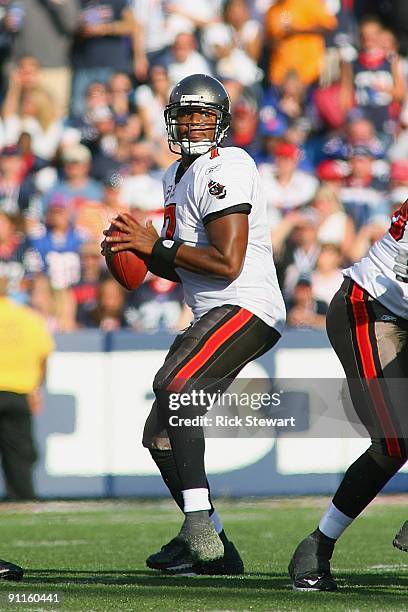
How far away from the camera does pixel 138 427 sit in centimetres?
888

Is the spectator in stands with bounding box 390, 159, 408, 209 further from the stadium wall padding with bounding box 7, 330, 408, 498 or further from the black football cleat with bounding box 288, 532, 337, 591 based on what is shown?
the black football cleat with bounding box 288, 532, 337, 591

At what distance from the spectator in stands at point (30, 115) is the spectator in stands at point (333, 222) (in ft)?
9.31

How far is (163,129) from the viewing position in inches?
463

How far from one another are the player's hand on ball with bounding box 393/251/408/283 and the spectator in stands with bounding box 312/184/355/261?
18.4 feet

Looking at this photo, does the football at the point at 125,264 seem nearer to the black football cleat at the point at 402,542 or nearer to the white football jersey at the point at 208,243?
the white football jersey at the point at 208,243

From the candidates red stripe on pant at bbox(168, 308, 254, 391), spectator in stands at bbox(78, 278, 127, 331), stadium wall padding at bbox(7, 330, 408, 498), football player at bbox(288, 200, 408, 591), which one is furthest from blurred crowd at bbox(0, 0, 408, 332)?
football player at bbox(288, 200, 408, 591)

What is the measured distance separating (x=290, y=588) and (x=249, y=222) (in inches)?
56.9

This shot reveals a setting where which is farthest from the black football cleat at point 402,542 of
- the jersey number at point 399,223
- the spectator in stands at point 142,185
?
the spectator in stands at point 142,185

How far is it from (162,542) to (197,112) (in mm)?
2580

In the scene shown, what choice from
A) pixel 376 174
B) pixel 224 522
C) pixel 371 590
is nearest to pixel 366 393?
pixel 371 590

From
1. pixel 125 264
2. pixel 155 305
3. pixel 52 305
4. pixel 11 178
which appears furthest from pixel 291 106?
pixel 125 264

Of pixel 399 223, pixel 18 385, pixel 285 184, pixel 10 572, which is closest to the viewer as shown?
pixel 399 223

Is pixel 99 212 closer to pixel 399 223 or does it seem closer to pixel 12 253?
pixel 12 253

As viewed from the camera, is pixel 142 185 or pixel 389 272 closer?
pixel 389 272
